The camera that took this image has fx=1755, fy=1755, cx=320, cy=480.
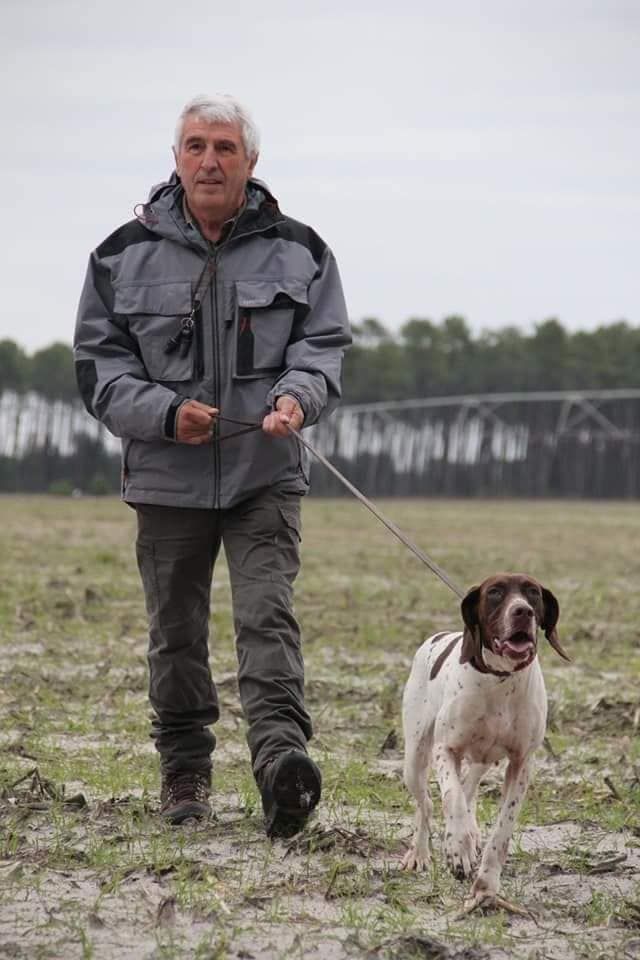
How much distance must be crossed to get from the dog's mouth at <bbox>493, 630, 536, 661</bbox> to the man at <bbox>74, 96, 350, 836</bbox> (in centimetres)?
129

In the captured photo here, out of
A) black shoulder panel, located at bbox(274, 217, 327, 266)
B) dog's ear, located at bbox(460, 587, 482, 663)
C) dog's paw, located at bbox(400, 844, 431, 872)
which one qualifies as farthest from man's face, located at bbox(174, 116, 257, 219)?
dog's paw, located at bbox(400, 844, 431, 872)

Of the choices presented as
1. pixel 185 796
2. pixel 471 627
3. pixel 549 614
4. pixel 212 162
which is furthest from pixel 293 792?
pixel 212 162

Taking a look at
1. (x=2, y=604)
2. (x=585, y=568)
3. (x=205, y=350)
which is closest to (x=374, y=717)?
(x=205, y=350)

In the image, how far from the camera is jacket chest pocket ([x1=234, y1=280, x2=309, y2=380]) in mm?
6809

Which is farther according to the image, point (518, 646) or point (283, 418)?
point (283, 418)

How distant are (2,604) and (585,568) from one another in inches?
436

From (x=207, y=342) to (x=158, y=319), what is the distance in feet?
0.75

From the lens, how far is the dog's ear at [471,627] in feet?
19.1

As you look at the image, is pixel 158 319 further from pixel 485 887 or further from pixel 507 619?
pixel 485 887

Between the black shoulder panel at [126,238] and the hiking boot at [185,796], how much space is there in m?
2.13

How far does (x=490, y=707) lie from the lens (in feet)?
19.5

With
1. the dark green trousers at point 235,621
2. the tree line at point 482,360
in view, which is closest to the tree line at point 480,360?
the tree line at point 482,360

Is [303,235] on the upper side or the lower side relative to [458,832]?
upper

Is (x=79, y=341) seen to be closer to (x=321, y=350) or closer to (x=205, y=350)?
(x=205, y=350)
